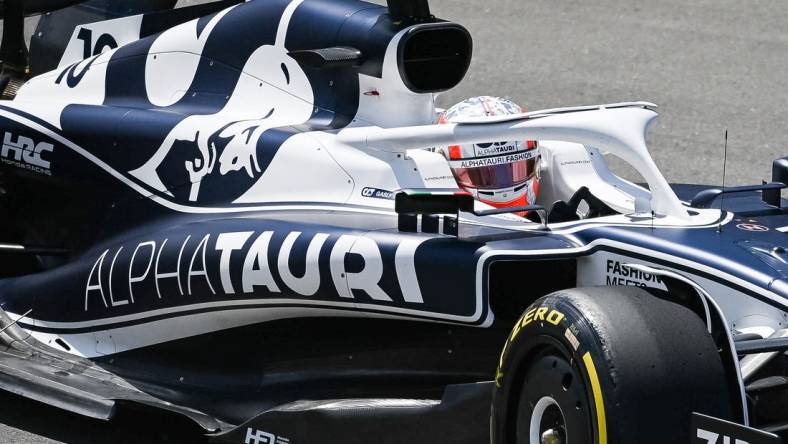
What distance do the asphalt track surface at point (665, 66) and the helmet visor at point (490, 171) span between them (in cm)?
393

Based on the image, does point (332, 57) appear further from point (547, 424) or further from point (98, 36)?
point (547, 424)

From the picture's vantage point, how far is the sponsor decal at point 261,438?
511 cm

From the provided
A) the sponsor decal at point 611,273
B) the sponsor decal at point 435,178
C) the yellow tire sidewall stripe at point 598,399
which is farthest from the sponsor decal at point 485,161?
the yellow tire sidewall stripe at point 598,399

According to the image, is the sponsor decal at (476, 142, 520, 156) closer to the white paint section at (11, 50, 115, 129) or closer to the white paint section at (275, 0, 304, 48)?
the white paint section at (275, 0, 304, 48)

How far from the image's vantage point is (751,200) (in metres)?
5.66

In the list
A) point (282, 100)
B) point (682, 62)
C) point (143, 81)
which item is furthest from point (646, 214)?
point (682, 62)

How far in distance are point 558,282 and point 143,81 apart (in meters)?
2.41

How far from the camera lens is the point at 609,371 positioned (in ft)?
12.9

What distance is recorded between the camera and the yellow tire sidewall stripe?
3.92 m

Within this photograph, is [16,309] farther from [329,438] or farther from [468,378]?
[468,378]

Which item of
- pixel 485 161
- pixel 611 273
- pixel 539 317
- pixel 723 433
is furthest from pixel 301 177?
pixel 723 433

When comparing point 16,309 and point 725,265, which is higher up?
point 725,265

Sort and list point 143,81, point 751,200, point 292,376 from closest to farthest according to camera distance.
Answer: point 292,376
point 751,200
point 143,81

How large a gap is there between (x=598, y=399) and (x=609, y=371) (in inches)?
3.3
